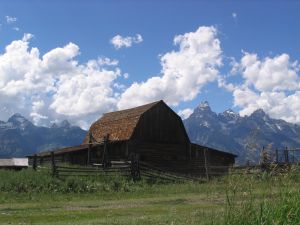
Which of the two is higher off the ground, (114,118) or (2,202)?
(114,118)

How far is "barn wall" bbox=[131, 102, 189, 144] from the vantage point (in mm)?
46528

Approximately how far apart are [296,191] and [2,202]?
653 inches

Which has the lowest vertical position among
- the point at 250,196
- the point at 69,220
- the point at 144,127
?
the point at 69,220

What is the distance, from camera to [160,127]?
159 feet

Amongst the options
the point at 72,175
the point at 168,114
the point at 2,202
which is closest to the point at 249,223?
the point at 2,202

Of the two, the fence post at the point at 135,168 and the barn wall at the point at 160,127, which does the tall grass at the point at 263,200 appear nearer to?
the fence post at the point at 135,168

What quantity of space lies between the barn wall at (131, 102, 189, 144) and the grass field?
13872 millimetres

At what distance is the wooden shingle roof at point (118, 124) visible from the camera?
151 ft

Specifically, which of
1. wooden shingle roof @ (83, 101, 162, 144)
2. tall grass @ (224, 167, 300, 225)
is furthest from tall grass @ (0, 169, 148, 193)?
tall grass @ (224, 167, 300, 225)

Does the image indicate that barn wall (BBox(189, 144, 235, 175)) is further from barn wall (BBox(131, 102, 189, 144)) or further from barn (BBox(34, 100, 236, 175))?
barn wall (BBox(131, 102, 189, 144))

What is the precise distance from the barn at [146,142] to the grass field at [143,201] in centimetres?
1277

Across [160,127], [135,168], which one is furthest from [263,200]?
[160,127]

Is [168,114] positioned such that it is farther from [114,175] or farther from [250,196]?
[250,196]

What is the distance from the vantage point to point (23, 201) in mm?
22750
